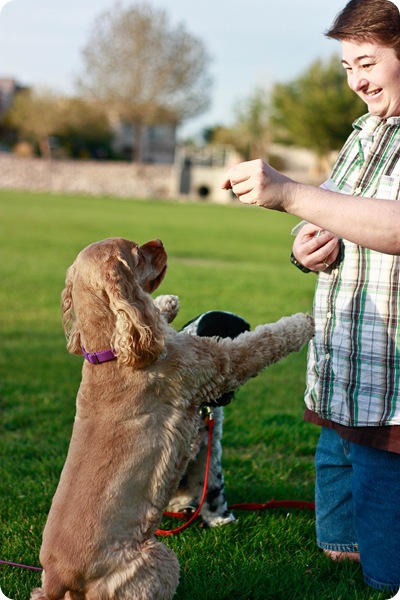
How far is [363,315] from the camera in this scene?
4012mm

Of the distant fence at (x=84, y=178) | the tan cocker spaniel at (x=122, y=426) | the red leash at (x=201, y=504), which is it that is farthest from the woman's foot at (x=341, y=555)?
the distant fence at (x=84, y=178)

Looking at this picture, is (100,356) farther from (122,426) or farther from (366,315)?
(366,315)

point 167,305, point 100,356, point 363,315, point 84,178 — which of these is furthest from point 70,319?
point 84,178

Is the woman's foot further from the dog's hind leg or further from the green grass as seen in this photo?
the dog's hind leg

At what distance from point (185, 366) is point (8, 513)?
1965mm

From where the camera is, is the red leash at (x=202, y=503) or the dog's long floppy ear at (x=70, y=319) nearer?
the dog's long floppy ear at (x=70, y=319)

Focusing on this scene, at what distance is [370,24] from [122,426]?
2352 mm

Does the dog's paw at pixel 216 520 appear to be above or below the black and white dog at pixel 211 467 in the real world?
below

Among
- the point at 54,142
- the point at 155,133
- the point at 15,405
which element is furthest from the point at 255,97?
the point at 15,405

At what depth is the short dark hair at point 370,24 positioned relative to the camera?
147 inches

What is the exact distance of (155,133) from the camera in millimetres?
111312

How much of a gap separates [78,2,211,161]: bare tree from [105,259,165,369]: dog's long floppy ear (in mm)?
86788

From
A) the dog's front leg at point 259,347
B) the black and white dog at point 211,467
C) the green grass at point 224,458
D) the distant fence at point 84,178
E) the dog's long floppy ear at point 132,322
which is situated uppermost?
the dog's long floppy ear at point 132,322

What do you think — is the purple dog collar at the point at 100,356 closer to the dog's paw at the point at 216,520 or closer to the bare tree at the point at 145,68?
the dog's paw at the point at 216,520
